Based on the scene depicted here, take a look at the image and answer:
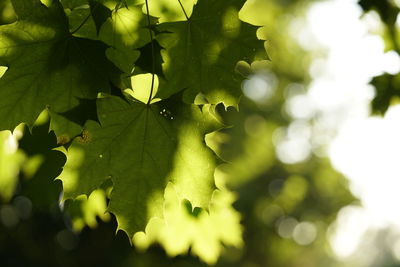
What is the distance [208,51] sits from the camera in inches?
69.6

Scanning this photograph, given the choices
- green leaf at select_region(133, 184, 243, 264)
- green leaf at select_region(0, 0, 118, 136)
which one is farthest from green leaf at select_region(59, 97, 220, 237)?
green leaf at select_region(133, 184, 243, 264)

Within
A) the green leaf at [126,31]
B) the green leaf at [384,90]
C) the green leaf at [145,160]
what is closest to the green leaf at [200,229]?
the green leaf at [384,90]

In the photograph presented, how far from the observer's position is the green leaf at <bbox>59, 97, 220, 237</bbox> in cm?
168

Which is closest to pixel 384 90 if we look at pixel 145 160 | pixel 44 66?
pixel 145 160

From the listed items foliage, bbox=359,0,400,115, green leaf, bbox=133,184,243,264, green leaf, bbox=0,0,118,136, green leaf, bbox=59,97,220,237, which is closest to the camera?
green leaf, bbox=0,0,118,136

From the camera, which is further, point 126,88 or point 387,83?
point 387,83

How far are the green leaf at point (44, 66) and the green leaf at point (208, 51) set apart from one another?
269 mm

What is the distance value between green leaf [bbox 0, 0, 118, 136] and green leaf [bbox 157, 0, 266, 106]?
269mm

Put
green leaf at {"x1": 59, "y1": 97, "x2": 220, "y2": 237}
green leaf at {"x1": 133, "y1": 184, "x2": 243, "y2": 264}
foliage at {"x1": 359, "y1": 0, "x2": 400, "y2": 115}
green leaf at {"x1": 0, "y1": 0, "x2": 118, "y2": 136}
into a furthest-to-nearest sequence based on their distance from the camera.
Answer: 1. green leaf at {"x1": 133, "y1": 184, "x2": 243, "y2": 264}
2. foliage at {"x1": 359, "y1": 0, "x2": 400, "y2": 115}
3. green leaf at {"x1": 59, "y1": 97, "x2": 220, "y2": 237}
4. green leaf at {"x1": 0, "y1": 0, "x2": 118, "y2": 136}

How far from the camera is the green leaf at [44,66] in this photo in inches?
61.8

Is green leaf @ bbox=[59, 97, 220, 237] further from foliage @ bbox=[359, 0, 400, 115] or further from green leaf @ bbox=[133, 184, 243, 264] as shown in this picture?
green leaf @ bbox=[133, 184, 243, 264]

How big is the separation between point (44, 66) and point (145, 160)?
0.44m

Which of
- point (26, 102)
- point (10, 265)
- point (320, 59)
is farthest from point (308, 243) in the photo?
point (26, 102)

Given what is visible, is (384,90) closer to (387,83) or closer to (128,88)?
(387,83)
